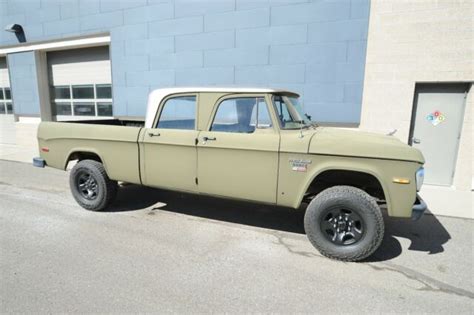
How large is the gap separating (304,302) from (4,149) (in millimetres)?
12484

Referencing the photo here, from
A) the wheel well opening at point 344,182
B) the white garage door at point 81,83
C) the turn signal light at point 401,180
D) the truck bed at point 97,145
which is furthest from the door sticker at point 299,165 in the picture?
the white garage door at point 81,83

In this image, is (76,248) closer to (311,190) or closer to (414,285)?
(311,190)

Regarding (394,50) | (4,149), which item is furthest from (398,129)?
(4,149)

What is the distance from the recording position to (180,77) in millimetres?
8344

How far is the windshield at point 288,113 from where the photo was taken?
3745 mm

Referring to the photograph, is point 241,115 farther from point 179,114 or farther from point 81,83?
point 81,83

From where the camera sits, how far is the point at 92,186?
488 cm

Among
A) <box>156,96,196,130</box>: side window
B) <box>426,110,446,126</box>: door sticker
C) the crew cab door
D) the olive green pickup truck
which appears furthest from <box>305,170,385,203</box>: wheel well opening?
<box>426,110,446,126</box>: door sticker

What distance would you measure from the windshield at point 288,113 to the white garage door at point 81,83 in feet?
25.8

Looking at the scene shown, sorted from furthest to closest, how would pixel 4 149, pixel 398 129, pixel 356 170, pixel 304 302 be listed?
pixel 4 149, pixel 398 129, pixel 356 170, pixel 304 302

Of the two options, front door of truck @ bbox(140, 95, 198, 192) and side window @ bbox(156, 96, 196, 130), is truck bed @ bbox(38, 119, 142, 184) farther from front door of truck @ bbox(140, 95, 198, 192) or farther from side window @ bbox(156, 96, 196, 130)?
side window @ bbox(156, 96, 196, 130)

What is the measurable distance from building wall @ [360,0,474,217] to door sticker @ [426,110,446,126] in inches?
17.1

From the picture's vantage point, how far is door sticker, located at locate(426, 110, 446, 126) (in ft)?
21.0

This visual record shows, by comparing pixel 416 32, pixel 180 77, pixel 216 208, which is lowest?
pixel 216 208
